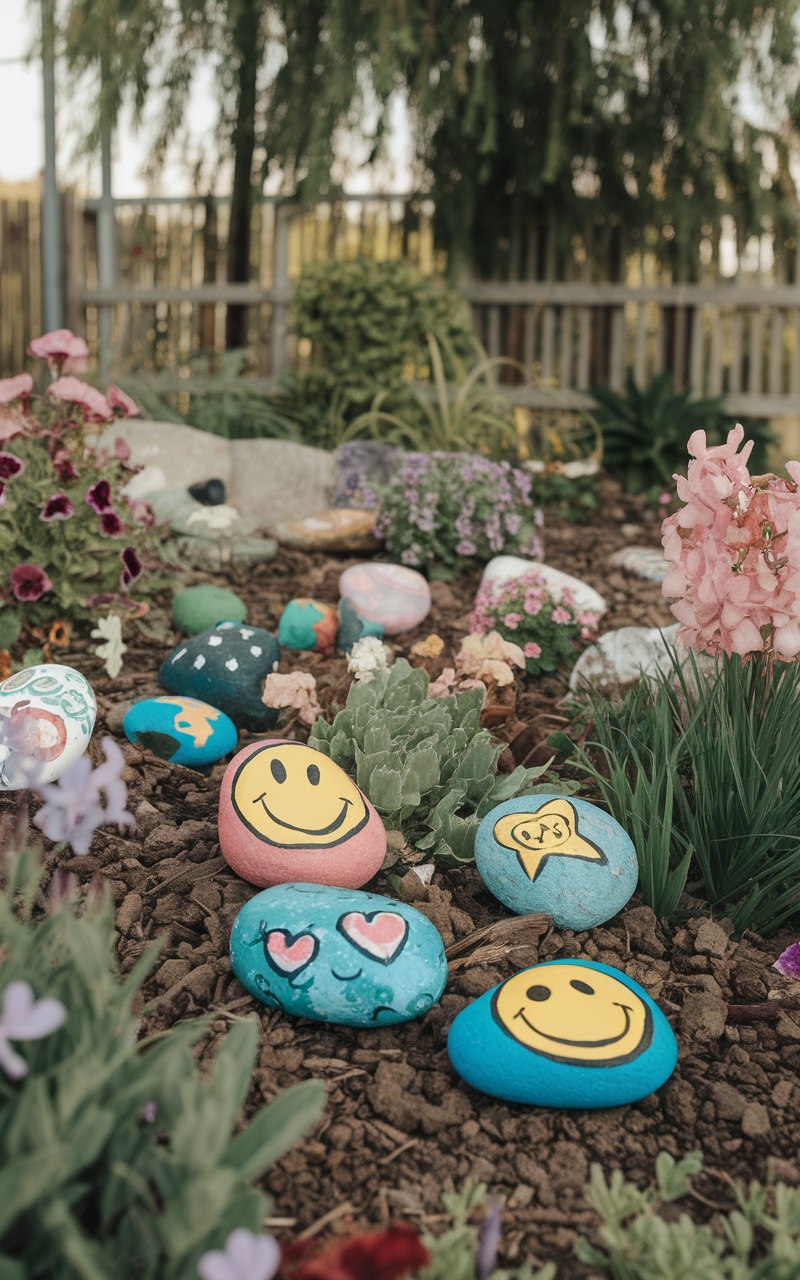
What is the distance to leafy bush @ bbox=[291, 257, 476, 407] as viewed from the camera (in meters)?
6.82

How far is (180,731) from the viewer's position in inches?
113

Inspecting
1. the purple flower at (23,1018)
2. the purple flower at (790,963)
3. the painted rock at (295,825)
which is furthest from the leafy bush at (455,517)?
the purple flower at (23,1018)

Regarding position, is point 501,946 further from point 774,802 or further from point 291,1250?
point 291,1250

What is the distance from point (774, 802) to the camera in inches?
91.7

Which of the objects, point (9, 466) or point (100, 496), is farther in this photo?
point (100, 496)

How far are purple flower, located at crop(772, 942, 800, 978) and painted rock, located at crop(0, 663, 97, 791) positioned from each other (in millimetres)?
1652

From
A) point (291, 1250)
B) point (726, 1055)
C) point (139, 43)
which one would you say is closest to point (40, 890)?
point (291, 1250)

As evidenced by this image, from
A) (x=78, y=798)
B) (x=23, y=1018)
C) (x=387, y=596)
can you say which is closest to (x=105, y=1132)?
(x=23, y=1018)

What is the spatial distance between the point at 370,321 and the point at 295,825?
5.16 meters

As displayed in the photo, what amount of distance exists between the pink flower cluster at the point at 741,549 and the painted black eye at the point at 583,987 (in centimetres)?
76

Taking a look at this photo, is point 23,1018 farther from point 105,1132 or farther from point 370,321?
point 370,321

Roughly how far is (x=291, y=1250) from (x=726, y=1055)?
979mm

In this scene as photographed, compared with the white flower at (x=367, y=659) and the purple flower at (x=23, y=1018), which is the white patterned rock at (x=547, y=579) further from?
the purple flower at (x=23, y=1018)

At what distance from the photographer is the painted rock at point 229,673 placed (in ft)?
Result: 10.4
